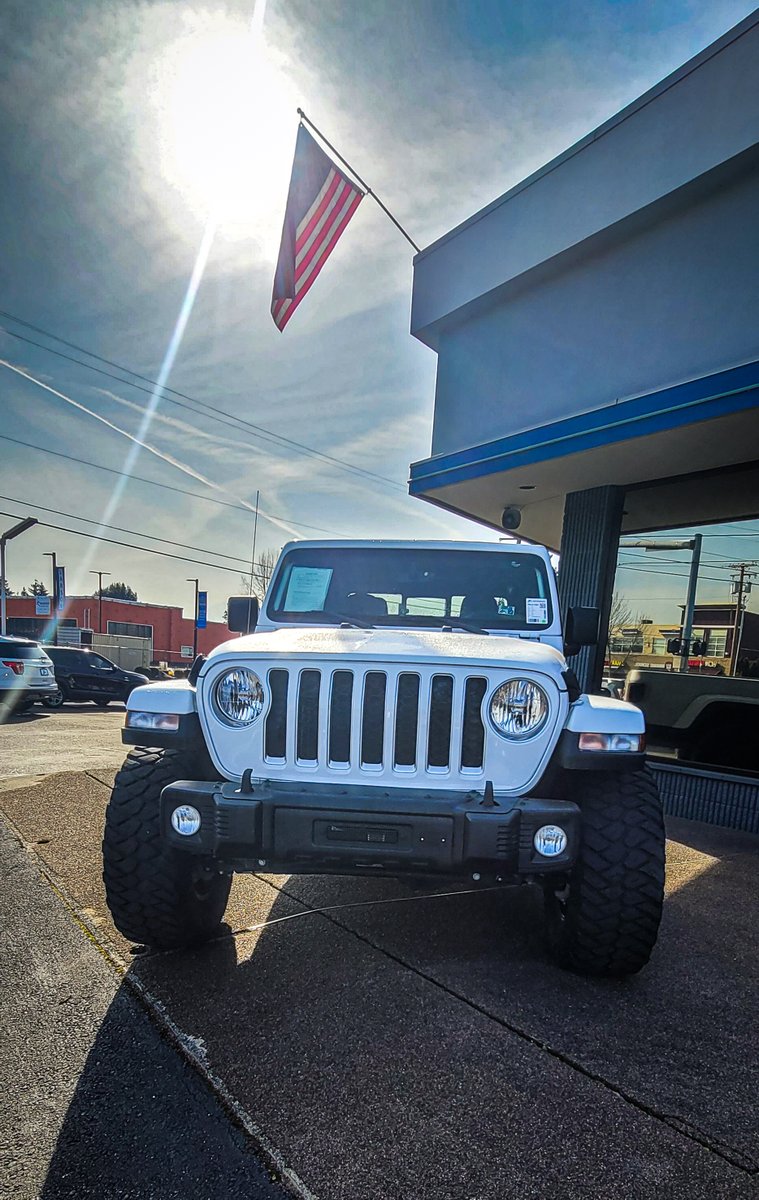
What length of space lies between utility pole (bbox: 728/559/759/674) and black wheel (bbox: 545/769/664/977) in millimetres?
Answer: 4261

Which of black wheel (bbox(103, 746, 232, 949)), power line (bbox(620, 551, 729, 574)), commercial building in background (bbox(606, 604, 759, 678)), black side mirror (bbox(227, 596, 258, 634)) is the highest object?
power line (bbox(620, 551, 729, 574))

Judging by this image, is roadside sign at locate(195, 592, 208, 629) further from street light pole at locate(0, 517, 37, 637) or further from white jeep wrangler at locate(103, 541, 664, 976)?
white jeep wrangler at locate(103, 541, 664, 976)

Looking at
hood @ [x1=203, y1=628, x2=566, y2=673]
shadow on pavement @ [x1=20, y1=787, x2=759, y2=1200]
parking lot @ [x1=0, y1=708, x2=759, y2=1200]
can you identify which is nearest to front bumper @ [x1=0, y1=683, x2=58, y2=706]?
parking lot @ [x1=0, y1=708, x2=759, y2=1200]

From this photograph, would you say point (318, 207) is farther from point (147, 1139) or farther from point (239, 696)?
point (147, 1139)

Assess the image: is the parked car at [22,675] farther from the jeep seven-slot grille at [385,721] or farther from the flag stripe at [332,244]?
the jeep seven-slot grille at [385,721]

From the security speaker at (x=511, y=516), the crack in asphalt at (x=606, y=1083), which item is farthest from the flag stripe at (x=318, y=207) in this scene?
the crack in asphalt at (x=606, y=1083)

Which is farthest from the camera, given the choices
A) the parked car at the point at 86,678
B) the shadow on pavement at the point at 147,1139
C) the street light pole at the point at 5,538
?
the street light pole at the point at 5,538

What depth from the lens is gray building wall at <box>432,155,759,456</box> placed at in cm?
546

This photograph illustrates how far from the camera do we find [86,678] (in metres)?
17.0

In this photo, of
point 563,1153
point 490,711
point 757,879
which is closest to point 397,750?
point 490,711

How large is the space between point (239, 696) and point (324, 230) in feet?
23.6

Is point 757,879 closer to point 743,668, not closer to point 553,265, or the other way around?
point 743,668

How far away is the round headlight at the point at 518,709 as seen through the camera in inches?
97.0

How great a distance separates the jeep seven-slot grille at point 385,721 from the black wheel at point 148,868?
629 mm
